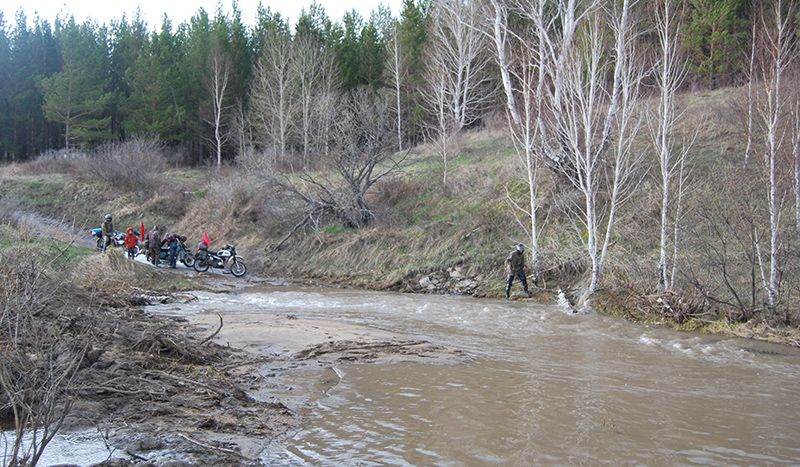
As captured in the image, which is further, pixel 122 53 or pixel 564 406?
pixel 122 53

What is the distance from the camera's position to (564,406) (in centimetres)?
577

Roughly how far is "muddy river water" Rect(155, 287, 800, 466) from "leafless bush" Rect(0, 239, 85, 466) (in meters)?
1.76

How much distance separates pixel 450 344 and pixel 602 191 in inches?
447

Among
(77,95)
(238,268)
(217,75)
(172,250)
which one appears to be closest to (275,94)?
(217,75)

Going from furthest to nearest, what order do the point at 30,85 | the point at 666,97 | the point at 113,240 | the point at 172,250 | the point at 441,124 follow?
the point at 30,85
the point at 441,124
the point at 113,240
the point at 172,250
the point at 666,97

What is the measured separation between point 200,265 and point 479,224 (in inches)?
438

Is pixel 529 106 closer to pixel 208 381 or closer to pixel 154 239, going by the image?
pixel 208 381

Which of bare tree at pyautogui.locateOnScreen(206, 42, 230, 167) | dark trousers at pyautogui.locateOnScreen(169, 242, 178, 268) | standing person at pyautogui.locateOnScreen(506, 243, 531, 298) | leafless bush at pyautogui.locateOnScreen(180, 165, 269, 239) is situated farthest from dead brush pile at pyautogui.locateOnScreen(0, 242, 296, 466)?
bare tree at pyautogui.locateOnScreen(206, 42, 230, 167)

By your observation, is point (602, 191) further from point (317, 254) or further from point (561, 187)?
point (317, 254)

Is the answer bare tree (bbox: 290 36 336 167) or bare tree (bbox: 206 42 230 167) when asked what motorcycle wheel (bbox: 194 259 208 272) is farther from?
bare tree (bbox: 206 42 230 167)

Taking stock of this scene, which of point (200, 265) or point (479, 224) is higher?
point (479, 224)

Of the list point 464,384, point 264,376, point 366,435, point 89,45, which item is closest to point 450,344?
point 464,384

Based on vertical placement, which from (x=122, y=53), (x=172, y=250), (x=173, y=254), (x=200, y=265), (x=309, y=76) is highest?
(x=122, y=53)

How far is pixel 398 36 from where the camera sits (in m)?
39.7
